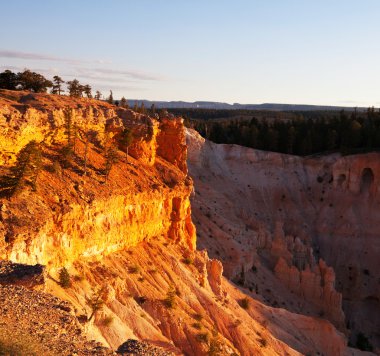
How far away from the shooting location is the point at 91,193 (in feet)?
70.7

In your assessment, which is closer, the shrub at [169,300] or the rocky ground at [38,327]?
the rocky ground at [38,327]

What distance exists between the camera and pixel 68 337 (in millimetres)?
10375

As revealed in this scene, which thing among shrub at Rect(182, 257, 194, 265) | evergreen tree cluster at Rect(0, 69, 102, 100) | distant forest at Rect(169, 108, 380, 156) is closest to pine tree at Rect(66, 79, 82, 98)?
evergreen tree cluster at Rect(0, 69, 102, 100)

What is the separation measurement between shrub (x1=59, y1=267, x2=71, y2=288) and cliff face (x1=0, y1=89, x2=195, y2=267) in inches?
24.0

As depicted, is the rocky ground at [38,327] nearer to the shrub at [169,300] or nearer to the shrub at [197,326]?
the shrub at [169,300]

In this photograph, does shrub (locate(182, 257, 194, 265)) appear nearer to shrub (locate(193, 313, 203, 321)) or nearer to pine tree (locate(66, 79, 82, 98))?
shrub (locate(193, 313, 203, 321))

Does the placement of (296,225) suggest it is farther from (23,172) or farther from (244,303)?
(23,172)

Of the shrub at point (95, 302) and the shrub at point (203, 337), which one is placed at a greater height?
the shrub at point (95, 302)

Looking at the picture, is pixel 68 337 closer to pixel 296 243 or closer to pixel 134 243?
pixel 134 243

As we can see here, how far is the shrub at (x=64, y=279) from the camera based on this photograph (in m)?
18.0

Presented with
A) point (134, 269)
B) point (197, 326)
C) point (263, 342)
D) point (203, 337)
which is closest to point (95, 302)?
point (134, 269)

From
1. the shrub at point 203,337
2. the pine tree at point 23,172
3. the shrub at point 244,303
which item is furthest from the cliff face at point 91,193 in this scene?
the shrub at point 203,337

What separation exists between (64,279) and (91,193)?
4643 millimetres

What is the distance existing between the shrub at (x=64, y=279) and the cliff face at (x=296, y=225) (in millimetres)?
20289
